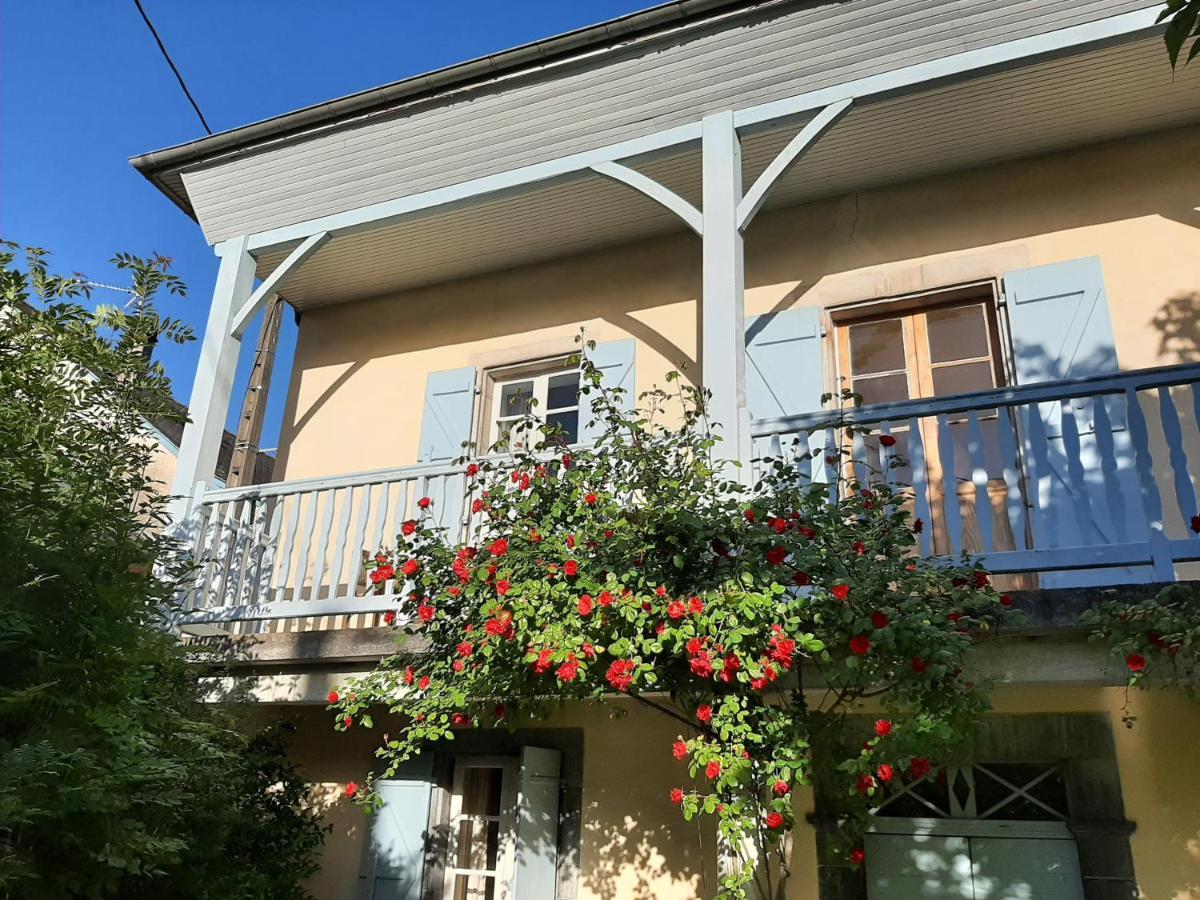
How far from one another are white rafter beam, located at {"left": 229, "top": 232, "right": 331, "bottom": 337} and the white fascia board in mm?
93

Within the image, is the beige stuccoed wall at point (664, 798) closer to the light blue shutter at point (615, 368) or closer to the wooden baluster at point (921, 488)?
the wooden baluster at point (921, 488)

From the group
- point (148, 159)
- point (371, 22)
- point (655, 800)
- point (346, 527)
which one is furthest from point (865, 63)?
point (371, 22)

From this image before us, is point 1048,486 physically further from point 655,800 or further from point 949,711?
point 655,800

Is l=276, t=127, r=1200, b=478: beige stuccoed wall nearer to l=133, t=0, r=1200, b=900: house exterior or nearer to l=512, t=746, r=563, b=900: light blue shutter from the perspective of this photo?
l=133, t=0, r=1200, b=900: house exterior

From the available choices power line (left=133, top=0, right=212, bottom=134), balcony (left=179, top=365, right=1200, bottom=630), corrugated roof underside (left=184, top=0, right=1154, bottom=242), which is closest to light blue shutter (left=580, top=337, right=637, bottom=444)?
balcony (left=179, top=365, right=1200, bottom=630)

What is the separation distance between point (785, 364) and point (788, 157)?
1.45m

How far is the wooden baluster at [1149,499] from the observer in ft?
11.7

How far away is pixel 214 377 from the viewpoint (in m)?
6.00

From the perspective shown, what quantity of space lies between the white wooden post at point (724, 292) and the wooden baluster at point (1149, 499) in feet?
5.14

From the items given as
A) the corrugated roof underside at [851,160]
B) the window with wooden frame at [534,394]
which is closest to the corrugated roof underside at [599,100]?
the corrugated roof underside at [851,160]

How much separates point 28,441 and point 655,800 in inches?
132

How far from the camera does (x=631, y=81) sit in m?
5.37

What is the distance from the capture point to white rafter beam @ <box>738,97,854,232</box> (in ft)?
16.1

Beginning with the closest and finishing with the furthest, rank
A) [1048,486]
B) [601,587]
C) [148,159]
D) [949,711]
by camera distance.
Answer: [949,711]
[601,587]
[1048,486]
[148,159]
